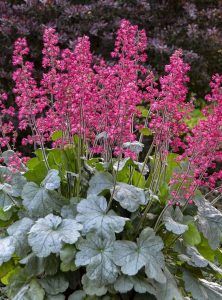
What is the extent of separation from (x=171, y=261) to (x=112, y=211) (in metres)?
0.60

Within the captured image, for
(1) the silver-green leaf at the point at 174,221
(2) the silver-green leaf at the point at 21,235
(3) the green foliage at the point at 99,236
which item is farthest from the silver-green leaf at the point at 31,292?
(1) the silver-green leaf at the point at 174,221

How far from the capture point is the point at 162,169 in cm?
372

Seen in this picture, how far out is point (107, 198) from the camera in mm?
3693

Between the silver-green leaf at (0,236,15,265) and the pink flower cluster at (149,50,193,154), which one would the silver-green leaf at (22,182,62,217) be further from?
the pink flower cluster at (149,50,193,154)

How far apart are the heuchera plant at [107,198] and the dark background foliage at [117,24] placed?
10.5 feet

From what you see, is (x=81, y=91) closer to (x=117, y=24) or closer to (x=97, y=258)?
(x=97, y=258)

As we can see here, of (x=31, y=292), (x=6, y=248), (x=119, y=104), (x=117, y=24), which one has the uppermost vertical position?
(x=119, y=104)

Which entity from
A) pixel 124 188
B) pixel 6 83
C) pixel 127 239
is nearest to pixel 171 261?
pixel 127 239

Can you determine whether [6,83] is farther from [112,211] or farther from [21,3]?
[112,211]

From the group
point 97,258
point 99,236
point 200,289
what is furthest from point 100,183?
point 200,289

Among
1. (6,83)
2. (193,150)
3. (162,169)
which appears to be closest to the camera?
(193,150)

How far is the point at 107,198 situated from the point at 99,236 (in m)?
0.41

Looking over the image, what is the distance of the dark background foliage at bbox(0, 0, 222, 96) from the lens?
23.2 feet

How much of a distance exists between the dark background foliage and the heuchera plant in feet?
10.5
